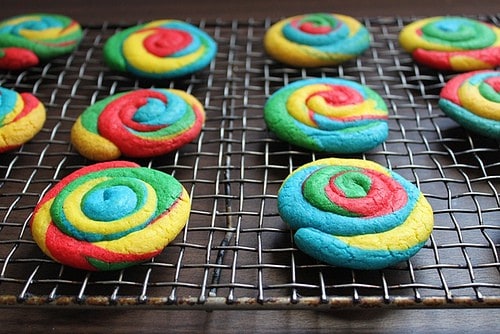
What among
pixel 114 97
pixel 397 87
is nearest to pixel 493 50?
pixel 397 87

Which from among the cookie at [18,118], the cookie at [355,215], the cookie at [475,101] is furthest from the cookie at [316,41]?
the cookie at [18,118]

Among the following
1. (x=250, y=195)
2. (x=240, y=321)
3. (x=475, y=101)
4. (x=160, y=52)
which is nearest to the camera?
(x=240, y=321)

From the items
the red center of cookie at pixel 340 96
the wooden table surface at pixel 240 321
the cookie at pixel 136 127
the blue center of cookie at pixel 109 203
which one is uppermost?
the red center of cookie at pixel 340 96

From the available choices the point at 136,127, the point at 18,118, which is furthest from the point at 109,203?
the point at 18,118

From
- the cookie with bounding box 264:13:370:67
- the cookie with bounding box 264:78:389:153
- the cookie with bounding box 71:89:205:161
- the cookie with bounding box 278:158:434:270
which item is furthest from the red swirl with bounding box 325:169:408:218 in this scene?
the cookie with bounding box 264:13:370:67

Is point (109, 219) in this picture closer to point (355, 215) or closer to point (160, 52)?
point (355, 215)

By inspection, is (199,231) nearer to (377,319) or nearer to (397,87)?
(377,319)

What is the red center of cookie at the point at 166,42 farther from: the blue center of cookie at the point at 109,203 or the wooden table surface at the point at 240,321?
the wooden table surface at the point at 240,321
